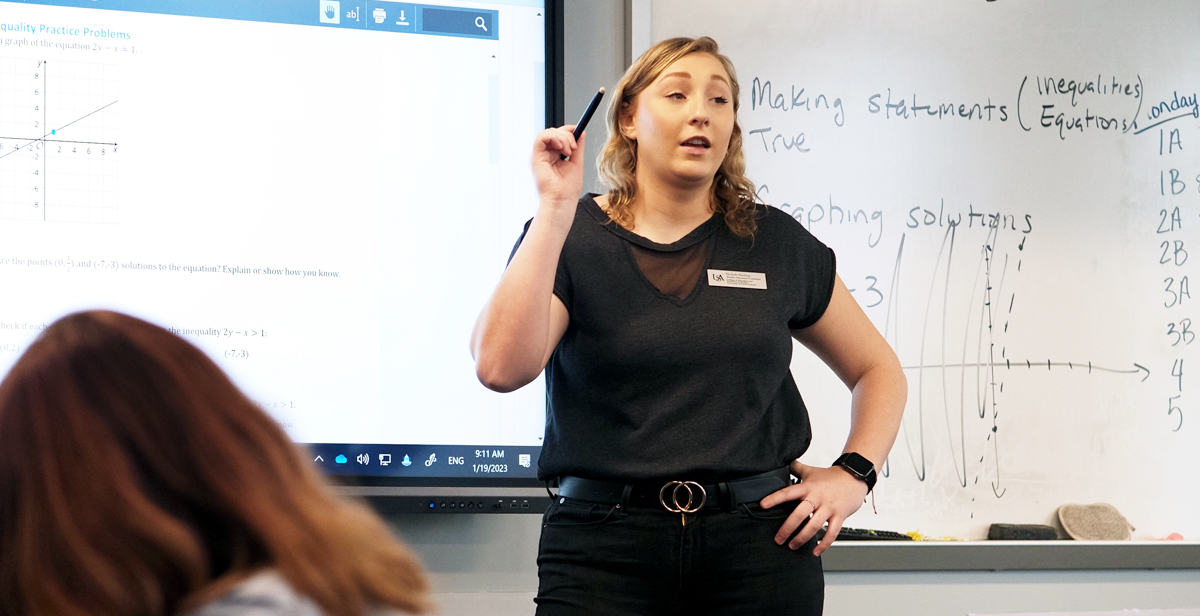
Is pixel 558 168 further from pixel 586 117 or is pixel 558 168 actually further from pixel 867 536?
pixel 867 536

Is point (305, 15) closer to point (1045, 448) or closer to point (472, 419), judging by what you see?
point (472, 419)

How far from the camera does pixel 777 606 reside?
4.07ft

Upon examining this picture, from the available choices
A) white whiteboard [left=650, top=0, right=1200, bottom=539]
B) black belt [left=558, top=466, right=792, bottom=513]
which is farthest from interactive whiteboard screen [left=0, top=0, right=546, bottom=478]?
black belt [left=558, top=466, right=792, bottom=513]

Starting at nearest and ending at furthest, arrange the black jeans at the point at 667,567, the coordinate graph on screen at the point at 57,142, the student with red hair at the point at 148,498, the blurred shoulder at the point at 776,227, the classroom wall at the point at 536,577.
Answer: the student with red hair at the point at 148,498, the black jeans at the point at 667,567, the blurred shoulder at the point at 776,227, the coordinate graph on screen at the point at 57,142, the classroom wall at the point at 536,577

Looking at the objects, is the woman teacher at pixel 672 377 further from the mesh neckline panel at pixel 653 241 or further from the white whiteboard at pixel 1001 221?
the white whiteboard at pixel 1001 221

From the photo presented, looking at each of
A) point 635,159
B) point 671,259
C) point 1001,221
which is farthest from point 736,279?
point 1001,221

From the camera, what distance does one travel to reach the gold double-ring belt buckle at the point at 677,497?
1.24 metres

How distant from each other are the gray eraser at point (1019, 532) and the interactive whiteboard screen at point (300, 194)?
1039 millimetres

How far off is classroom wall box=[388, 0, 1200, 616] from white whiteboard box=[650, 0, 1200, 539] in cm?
11

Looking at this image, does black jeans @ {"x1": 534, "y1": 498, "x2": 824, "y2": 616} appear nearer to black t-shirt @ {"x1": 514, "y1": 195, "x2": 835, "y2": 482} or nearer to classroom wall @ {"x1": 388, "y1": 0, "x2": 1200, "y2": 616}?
black t-shirt @ {"x1": 514, "y1": 195, "x2": 835, "y2": 482}

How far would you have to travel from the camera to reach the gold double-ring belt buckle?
124 cm

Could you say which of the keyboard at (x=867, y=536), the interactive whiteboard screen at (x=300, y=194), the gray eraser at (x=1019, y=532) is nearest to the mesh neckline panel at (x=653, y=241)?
the interactive whiteboard screen at (x=300, y=194)

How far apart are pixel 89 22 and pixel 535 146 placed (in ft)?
3.75

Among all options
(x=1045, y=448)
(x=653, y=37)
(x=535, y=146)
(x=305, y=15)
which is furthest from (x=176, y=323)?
(x=1045, y=448)
